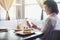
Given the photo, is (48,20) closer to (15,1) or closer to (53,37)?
(53,37)

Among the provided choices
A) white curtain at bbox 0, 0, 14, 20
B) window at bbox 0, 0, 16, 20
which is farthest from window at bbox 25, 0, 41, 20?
white curtain at bbox 0, 0, 14, 20

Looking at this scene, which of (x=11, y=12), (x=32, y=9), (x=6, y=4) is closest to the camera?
(x=6, y=4)

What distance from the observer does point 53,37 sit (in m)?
2.47

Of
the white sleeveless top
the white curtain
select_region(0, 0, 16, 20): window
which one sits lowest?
the white sleeveless top

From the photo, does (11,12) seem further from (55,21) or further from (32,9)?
(55,21)

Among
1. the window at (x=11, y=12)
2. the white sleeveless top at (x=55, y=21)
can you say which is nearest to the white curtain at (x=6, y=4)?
the window at (x=11, y=12)

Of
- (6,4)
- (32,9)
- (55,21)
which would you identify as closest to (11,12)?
(6,4)

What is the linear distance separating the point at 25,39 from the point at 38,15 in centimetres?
217

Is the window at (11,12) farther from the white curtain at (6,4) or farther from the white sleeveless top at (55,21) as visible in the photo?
the white sleeveless top at (55,21)

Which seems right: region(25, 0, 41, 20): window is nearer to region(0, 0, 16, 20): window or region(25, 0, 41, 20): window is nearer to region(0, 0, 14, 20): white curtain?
region(0, 0, 16, 20): window

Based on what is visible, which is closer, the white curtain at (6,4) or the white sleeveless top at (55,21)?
the white sleeveless top at (55,21)

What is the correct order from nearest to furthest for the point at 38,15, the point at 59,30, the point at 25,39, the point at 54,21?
the point at 25,39 → the point at 59,30 → the point at 54,21 → the point at 38,15

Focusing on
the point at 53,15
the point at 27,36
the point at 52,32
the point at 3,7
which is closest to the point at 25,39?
the point at 27,36

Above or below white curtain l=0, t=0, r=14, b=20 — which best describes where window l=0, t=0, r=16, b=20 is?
below
